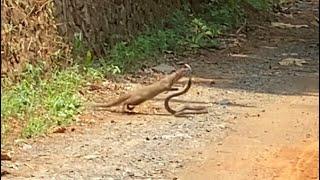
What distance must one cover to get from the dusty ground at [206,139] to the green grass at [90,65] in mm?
249

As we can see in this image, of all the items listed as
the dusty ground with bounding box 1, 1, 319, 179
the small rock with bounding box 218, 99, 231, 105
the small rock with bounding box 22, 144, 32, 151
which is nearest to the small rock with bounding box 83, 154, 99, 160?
the dusty ground with bounding box 1, 1, 319, 179

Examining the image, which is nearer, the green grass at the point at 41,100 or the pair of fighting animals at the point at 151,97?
the green grass at the point at 41,100

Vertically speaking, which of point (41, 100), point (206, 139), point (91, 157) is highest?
point (41, 100)

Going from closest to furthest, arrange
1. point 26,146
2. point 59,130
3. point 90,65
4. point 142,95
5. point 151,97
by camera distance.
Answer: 1. point 26,146
2. point 59,130
3. point 142,95
4. point 151,97
5. point 90,65

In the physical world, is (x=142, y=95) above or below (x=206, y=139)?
above

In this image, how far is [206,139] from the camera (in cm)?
743

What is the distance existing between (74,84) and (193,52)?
3617 millimetres

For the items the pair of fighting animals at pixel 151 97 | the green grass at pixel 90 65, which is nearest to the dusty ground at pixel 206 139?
the pair of fighting animals at pixel 151 97

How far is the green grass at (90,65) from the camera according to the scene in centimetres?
780

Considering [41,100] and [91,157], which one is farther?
[41,100]

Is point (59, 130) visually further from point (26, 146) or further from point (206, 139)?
point (206, 139)

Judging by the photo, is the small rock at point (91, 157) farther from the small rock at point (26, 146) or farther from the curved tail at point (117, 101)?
the curved tail at point (117, 101)

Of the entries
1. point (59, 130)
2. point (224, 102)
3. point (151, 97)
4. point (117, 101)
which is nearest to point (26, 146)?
point (59, 130)

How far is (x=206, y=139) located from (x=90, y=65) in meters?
3.07
